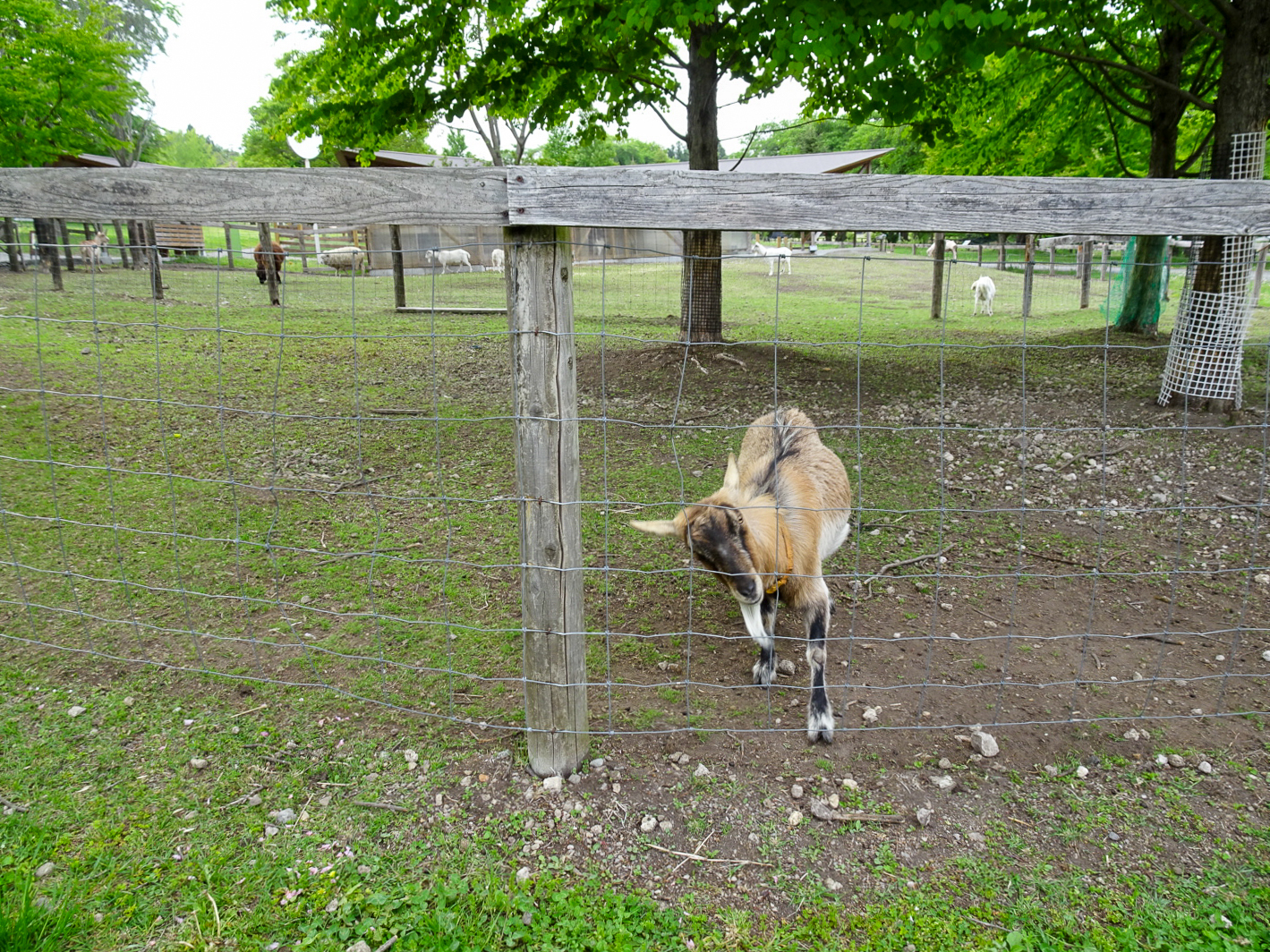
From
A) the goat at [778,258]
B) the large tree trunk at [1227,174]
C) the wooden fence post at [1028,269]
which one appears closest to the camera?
the goat at [778,258]

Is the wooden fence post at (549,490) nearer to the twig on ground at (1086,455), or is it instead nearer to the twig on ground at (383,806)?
the twig on ground at (383,806)

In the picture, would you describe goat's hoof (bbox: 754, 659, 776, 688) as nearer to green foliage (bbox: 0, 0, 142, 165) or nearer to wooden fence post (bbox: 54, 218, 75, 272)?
green foliage (bbox: 0, 0, 142, 165)

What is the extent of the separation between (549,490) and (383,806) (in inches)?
53.5

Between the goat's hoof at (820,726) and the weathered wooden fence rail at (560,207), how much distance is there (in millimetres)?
1494

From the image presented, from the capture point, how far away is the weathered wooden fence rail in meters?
2.54

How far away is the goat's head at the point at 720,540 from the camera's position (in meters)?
3.34

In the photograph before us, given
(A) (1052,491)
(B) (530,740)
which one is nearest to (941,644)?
(B) (530,740)

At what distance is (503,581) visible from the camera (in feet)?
15.2

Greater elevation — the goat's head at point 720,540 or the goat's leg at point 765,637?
the goat's head at point 720,540

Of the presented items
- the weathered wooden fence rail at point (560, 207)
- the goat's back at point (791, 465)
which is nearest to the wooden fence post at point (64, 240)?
the weathered wooden fence rail at point (560, 207)

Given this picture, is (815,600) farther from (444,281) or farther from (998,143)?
(444,281)

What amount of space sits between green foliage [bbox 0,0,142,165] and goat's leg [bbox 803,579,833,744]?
1580 cm

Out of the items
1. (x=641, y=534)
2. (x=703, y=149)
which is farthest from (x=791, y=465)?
(x=703, y=149)

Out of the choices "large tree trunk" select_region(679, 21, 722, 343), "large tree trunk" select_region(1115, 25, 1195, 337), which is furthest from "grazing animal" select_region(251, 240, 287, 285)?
"large tree trunk" select_region(1115, 25, 1195, 337)
